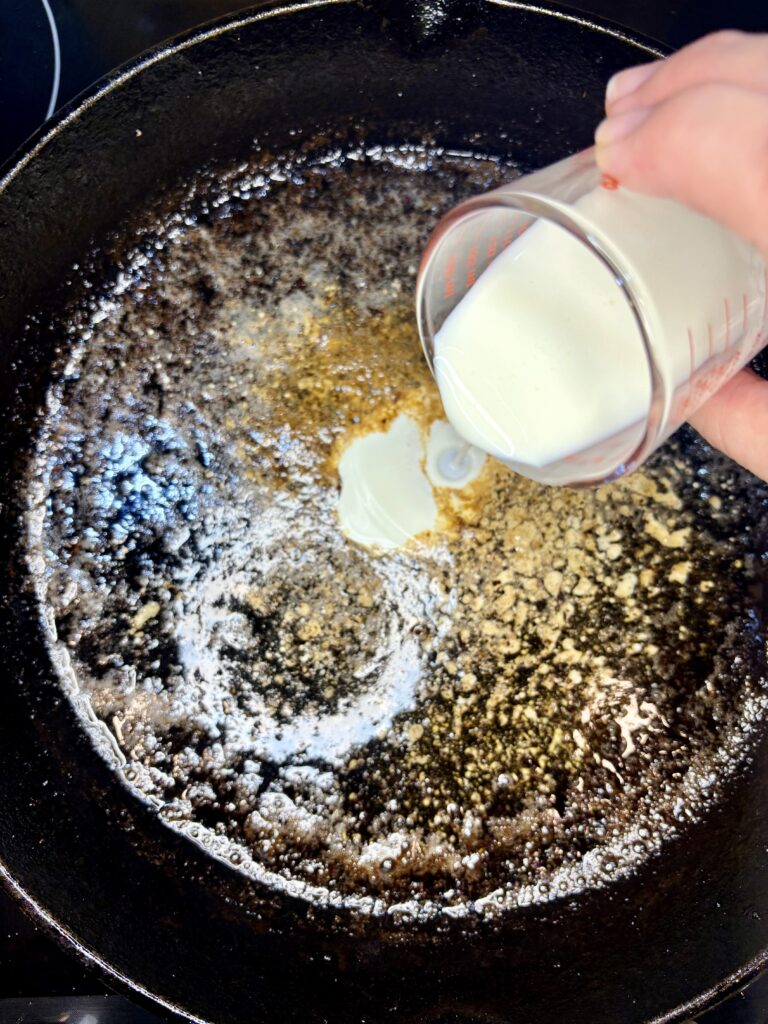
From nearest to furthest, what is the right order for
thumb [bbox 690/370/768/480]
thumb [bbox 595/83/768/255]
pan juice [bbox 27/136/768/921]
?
thumb [bbox 595/83/768/255] → thumb [bbox 690/370/768/480] → pan juice [bbox 27/136/768/921]

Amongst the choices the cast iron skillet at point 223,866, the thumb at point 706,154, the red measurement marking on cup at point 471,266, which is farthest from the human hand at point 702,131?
the cast iron skillet at point 223,866

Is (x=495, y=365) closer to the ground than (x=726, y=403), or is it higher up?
higher up

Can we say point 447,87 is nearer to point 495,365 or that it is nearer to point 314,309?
point 314,309

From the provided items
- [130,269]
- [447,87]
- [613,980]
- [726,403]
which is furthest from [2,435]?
[613,980]

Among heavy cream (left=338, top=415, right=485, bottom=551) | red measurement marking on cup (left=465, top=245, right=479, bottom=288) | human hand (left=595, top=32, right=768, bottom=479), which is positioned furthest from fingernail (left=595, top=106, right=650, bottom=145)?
heavy cream (left=338, top=415, right=485, bottom=551)

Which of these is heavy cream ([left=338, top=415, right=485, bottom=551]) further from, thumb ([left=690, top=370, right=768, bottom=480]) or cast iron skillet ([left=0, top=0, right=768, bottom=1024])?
cast iron skillet ([left=0, top=0, right=768, bottom=1024])

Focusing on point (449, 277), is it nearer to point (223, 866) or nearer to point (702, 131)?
point (702, 131)
